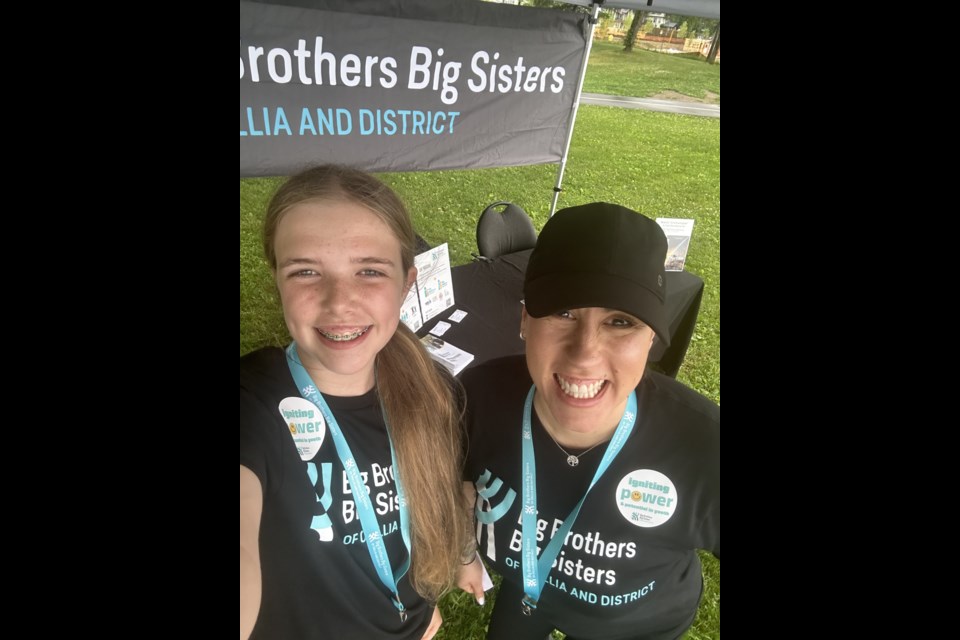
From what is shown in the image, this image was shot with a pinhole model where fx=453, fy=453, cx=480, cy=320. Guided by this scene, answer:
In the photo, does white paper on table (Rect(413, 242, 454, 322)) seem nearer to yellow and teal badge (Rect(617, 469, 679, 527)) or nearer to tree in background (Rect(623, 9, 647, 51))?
yellow and teal badge (Rect(617, 469, 679, 527))

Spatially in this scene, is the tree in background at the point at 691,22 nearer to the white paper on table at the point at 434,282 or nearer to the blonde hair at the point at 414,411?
the white paper on table at the point at 434,282

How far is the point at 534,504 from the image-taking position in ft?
3.59

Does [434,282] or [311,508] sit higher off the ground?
[311,508]

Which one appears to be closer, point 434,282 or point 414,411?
point 414,411

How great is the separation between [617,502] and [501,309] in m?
1.66

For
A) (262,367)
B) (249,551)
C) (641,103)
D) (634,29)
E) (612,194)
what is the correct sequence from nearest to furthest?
1. (249,551)
2. (262,367)
3. (634,29)
4. (612,194)
5. (641,103)

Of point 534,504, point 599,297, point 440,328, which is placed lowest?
point 440,328

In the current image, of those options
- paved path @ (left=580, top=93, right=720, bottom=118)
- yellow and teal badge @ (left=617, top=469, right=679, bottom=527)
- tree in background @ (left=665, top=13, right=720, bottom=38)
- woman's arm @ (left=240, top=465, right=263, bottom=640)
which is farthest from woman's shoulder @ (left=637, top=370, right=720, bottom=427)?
paved path @ (left=580, top=93, right=720, bottom=118)

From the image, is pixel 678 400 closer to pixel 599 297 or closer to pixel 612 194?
pixel 599 297

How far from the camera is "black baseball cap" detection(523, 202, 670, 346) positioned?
3.01 feet

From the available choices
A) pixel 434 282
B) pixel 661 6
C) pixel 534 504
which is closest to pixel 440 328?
pixel 434 282
